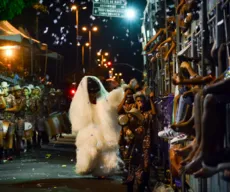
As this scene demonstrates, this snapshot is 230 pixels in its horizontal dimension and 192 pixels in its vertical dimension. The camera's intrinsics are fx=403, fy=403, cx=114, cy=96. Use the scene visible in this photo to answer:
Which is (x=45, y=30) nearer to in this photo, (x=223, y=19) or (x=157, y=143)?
(x=157, y=143)

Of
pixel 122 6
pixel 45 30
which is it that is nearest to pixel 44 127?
pixel 122 6

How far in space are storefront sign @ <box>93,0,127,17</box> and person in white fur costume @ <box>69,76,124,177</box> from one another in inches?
301

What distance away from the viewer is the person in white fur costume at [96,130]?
33.8 ft

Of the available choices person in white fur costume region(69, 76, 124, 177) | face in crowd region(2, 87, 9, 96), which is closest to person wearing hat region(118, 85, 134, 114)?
person in white fur costume region(69, 76, 124, 177)

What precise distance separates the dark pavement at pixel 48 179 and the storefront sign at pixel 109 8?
22.3ft

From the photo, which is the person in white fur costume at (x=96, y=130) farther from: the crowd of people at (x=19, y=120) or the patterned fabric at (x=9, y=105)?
the patterned fabric at (x=9, y=105)

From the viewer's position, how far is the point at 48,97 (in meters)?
26.0

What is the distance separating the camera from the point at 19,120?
16.2 meters

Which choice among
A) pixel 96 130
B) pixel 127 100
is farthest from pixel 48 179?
pixel 127 100

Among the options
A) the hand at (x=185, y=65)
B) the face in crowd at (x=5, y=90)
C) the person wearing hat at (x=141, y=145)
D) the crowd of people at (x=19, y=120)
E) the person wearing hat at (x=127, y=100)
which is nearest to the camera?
the hand at (x=185, y=65)

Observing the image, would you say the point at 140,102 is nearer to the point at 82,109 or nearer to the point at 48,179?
the point at 82,109

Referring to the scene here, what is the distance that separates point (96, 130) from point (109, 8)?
8.71 m

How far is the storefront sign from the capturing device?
17641mm

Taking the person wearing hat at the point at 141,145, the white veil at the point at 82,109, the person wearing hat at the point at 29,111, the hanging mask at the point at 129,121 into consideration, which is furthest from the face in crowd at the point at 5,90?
the person wearing hat at the point at 141,145
